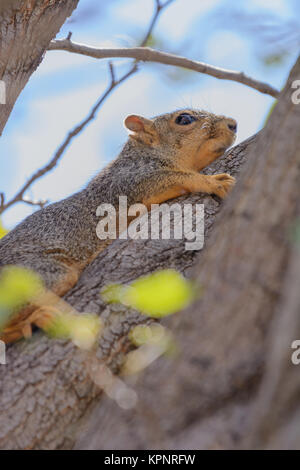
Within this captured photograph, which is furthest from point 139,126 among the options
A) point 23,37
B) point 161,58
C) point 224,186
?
point 23,37

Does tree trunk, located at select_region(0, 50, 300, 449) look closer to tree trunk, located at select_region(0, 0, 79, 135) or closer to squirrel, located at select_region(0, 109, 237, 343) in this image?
squirrel, located at select_region(0, 109, 237, 343)

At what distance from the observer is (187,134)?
5355 millimetres

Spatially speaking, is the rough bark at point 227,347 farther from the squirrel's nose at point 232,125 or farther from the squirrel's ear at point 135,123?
the squirrel's ear at point 135,123

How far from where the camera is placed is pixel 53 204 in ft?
15.9

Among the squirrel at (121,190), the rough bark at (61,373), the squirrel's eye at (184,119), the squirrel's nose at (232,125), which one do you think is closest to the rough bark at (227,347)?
the rough bark at (61,373)

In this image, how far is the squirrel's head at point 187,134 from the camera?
509 centimetres

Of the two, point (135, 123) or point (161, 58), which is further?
point (135, 123)

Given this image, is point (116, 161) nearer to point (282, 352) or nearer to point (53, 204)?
point (53, 204)

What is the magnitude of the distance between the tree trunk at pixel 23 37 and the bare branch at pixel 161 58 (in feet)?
3.73

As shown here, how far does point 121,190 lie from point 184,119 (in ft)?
3.51

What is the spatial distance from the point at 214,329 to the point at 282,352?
0.41m

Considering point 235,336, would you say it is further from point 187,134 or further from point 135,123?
point 135,123

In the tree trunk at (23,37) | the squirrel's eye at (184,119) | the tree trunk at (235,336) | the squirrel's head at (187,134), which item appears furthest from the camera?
the squirrel's eye at (184,119)

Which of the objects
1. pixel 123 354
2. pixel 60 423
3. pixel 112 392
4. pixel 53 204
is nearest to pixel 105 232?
pixel 53 204
